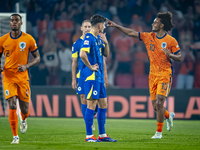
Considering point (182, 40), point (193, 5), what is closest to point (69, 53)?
point (182, 40)

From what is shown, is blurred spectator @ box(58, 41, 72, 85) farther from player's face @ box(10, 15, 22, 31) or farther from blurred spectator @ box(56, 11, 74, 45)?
player's face @ box(10, 15, 22, 31)

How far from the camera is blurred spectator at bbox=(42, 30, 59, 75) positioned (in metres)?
12.8

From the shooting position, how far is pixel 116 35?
43.1ft

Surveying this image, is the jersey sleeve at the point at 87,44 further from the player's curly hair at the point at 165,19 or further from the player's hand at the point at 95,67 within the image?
the player's curly hair at the point at 165,19

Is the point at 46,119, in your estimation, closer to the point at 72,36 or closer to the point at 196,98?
the point at 72,36

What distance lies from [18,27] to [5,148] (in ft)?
6.16

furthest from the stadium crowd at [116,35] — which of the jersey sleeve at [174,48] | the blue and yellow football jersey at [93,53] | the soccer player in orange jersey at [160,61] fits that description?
the blue and yellow football jersey at [93,53]

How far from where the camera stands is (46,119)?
10734 millimetres

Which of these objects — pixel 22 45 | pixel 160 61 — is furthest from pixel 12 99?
pixel 160 61

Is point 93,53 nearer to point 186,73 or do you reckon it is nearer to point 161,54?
point 161,54

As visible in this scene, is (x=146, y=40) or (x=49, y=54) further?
(x=49, y=54)

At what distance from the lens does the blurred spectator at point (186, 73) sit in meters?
12.4

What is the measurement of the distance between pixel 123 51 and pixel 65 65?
2158mm

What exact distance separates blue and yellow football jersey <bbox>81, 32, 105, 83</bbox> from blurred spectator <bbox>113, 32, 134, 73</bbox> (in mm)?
7170
